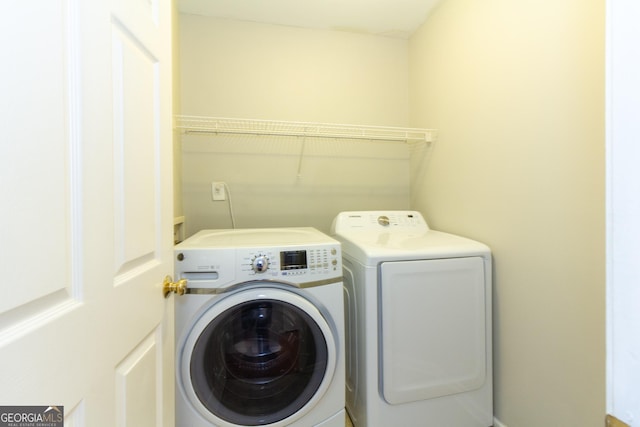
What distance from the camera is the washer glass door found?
3.43 feet

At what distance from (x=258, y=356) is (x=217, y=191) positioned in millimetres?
1112

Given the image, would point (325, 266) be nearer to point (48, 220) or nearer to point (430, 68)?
point (48, 220)

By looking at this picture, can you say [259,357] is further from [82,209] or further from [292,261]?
[82,209]

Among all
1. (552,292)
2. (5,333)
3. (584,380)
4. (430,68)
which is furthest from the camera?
(430,68)

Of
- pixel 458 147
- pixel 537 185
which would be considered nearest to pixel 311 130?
pixel 458 147

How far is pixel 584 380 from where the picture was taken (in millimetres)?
954

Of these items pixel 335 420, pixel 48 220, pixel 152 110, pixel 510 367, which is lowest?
pixel 335 420

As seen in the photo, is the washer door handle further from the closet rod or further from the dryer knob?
the closet rod

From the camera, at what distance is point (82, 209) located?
1.59 ft

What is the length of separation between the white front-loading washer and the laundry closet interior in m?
0.62

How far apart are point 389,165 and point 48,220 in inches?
77.7

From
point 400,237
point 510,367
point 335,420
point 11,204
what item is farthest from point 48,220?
point 510,367

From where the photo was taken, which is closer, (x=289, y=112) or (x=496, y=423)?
(x=496, y=423)

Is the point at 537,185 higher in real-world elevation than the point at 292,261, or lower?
higher
